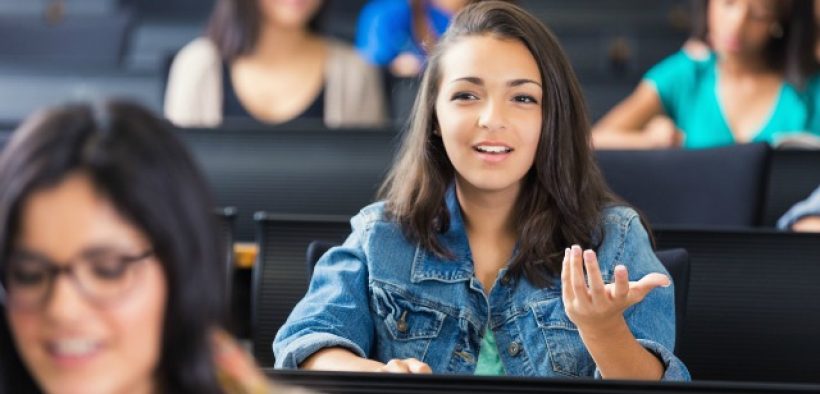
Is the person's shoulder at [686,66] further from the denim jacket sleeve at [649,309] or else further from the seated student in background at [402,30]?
the denim jacket sleeve at [649,309]

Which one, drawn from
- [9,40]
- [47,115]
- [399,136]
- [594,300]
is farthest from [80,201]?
[9,40]

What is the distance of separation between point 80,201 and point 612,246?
3.42ft

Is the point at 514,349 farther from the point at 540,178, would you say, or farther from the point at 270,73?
the point at 270,73

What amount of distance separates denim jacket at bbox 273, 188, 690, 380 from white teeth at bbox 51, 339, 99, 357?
788mm

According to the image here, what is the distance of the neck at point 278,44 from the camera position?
153 inches

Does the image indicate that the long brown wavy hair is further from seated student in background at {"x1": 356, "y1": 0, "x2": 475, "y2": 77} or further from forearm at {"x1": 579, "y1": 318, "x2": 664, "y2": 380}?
seated student in background at {"x1": 356, "y1": 0, "x2": 475, "y2": 77}

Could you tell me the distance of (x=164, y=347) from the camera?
1.16 meters

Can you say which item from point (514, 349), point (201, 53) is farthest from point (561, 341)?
point (201, 53)

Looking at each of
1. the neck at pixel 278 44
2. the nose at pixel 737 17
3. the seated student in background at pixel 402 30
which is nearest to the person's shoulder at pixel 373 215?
the nose at pixel 737 17

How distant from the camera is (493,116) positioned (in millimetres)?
1996

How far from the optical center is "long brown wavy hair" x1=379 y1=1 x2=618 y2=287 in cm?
202

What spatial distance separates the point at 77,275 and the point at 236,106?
112 inches

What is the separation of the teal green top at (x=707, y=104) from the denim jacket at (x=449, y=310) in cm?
183

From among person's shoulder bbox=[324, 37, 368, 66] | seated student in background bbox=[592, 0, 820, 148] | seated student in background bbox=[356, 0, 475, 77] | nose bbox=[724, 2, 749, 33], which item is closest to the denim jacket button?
seated student in background bbox=[592, 0, 820, 148]
